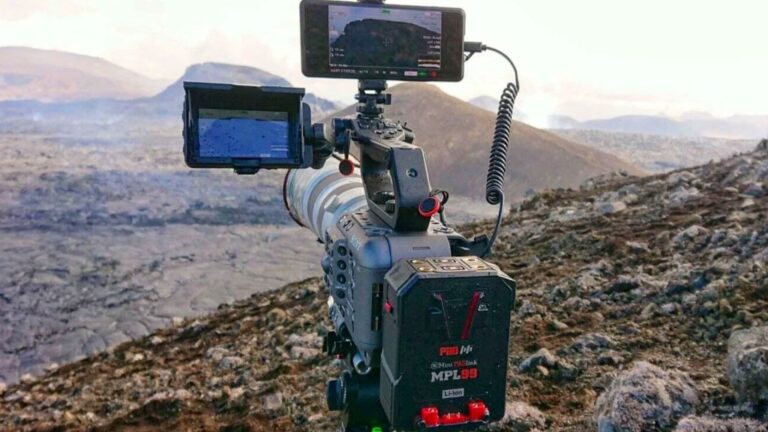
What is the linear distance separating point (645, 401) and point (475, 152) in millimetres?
25604

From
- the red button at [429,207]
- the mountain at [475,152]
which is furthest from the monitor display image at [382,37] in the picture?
the mountain at [475,152]

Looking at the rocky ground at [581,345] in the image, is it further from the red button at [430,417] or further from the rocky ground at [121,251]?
the rocky ground at [121,251]

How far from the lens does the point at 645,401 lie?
107 inches

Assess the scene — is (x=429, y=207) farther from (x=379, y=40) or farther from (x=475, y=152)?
(x=475, y=152)

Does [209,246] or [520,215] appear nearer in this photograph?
[520,215]

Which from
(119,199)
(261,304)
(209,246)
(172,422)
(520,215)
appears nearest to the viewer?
(172,422)

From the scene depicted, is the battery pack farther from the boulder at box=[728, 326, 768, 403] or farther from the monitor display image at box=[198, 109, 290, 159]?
the boulder at box=[728, 326, 768, 403]

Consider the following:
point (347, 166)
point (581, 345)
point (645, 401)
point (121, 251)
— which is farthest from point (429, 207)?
point (121, 251)

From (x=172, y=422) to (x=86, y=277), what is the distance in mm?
14828

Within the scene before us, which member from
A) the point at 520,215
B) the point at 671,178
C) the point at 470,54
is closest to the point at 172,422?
the point at 470,54

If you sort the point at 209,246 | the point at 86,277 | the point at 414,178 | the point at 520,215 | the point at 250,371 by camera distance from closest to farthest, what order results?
the point at 414,178 < the point at 250,371 < the point at 520,215 < the point at 86,277 < the point at 209,246

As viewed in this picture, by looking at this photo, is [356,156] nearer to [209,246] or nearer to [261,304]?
[261,304]

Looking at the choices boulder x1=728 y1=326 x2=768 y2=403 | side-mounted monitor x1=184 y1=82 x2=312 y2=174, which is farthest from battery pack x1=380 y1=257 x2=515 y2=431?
boulder x1=728 y1=326 x2=768 y2=403

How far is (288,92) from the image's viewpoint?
2.47m
